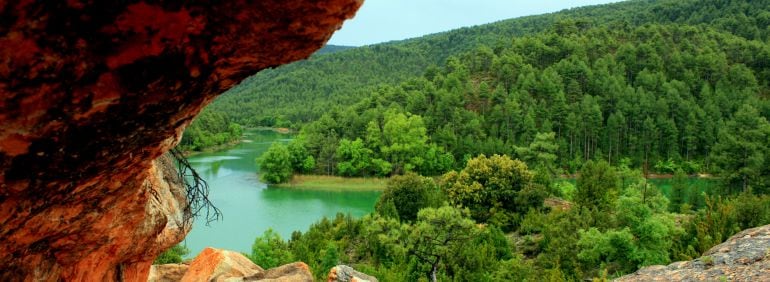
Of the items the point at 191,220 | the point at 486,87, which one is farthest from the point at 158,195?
the point at 486,87

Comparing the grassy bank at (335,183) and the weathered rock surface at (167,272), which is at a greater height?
the weathered rock surface at (167,272)

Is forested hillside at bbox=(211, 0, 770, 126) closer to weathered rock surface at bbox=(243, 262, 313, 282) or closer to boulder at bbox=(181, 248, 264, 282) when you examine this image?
weathered rock surface at bbox=(243, 262, 313, 282)

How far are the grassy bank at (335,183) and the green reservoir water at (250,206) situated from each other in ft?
6.52

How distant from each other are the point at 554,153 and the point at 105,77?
6358 centimetres

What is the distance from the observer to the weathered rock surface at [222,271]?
1113 centimetres

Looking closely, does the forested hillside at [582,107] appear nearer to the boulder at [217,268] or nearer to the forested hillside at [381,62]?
the forested hillside at [381,62]

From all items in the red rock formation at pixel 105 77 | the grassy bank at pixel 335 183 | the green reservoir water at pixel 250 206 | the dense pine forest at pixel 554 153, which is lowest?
the grassy bank at pixel 335 183

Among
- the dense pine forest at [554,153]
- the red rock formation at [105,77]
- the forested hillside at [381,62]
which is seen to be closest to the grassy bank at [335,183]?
the dense pine forest at [554,153]

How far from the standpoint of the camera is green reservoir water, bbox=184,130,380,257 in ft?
117

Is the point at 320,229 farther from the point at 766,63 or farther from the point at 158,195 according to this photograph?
the point at 766,63

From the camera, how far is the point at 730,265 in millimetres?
11836

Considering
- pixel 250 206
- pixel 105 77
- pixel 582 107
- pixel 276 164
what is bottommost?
pixel 250 206

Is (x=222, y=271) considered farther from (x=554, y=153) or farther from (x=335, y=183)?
(x=554, y=153)

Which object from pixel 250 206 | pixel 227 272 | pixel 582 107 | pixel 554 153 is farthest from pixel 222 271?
pixel 582 107
